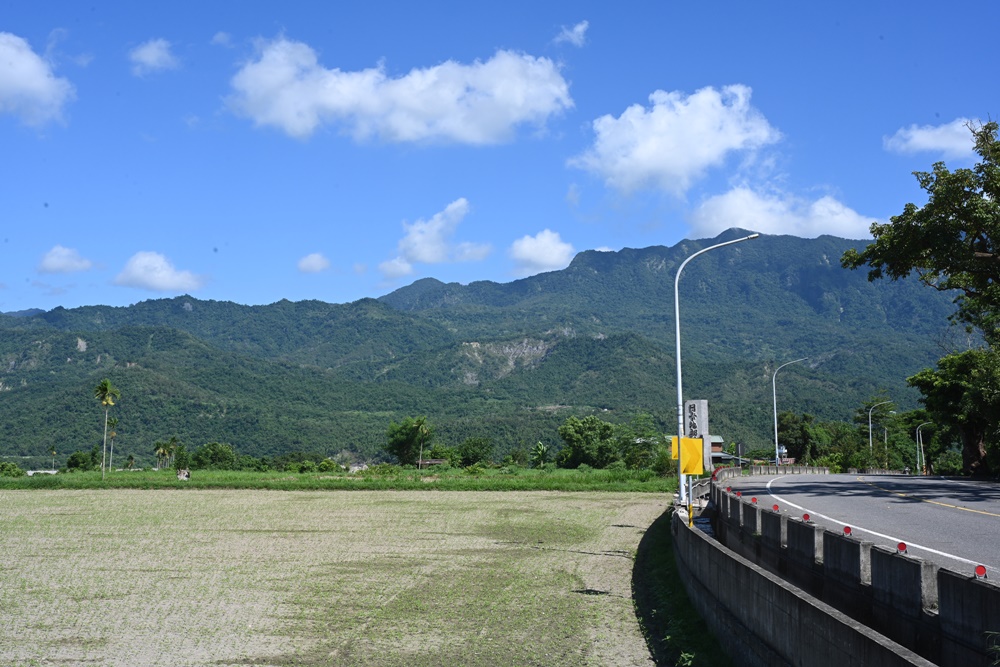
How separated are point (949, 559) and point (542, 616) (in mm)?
6442

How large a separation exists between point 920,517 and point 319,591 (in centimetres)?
1327

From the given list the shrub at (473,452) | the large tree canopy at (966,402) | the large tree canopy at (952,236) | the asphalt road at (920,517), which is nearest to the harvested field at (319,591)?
the asphalt road at (920,517)

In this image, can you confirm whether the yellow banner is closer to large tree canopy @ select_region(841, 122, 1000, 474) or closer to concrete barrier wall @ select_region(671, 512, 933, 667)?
concrete barrier wall @ select_region(671, 512, 933, 667)

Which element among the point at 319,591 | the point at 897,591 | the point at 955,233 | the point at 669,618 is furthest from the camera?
the point at 955,233

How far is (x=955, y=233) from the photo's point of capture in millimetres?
29344

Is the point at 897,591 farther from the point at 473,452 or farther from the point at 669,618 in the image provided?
the point at 473,452

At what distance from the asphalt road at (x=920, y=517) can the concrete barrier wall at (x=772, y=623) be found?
2.97m

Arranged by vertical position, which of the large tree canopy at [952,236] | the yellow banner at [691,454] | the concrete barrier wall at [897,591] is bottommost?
the concrete barrier wall at [897,591]

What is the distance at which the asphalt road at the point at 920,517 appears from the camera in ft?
46.3

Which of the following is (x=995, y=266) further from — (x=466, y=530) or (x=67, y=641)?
(x=67, y=641)

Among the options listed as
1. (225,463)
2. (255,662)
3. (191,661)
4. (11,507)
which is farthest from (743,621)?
(225,463)

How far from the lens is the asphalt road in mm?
14117

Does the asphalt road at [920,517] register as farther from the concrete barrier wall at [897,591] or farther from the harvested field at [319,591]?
the harvested field at [319,591]

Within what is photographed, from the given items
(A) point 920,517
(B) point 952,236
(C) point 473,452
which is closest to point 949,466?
(B) point 952,236
